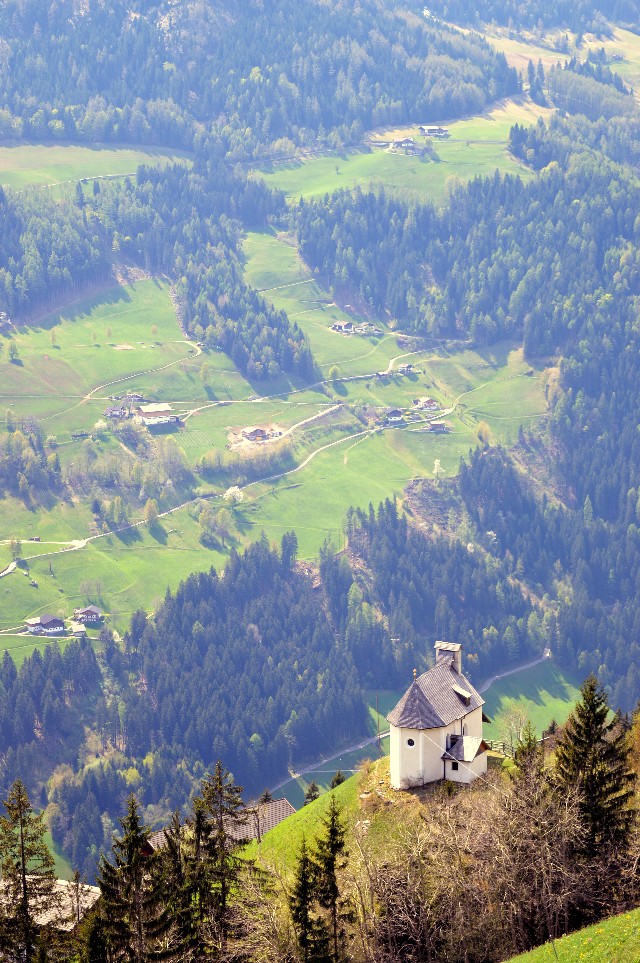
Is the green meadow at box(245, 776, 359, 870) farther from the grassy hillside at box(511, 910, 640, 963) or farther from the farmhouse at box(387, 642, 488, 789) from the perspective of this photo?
the grassy hillside at box(511, 910, 640, 963)

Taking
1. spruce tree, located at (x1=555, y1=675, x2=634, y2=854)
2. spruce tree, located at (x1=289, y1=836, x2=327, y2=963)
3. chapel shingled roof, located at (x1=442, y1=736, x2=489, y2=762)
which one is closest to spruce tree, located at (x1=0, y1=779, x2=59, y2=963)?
spruce tree, located at (x1=289, y1=836, x2=327, y2=963)

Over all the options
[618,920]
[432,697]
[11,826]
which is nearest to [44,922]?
[11,826]

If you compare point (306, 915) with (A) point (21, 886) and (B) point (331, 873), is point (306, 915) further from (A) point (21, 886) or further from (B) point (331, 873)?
(A) point (21, 886)

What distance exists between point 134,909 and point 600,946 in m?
29.0

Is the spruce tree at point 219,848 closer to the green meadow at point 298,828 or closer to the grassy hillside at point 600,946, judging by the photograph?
the green meadow at point 298,828

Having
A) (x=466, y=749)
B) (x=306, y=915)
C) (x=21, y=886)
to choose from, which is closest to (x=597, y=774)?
(x=466, y=749)

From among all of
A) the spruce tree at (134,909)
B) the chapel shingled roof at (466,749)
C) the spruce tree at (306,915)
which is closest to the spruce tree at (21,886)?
the spruce tree at (134,909)

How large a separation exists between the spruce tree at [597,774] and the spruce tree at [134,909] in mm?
27526

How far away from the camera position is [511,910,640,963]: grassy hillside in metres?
84.5

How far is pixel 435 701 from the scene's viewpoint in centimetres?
12212

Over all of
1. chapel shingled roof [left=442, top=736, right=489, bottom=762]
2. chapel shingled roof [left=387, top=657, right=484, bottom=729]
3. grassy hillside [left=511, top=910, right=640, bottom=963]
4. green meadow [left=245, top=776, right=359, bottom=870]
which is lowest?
→ green meadow [left=245, top=776, right=359, bottom=870]

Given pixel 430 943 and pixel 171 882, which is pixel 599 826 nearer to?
pixel 430 943

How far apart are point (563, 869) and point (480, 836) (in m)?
6.32

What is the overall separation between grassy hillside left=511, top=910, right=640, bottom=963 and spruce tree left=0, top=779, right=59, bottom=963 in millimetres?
32115
